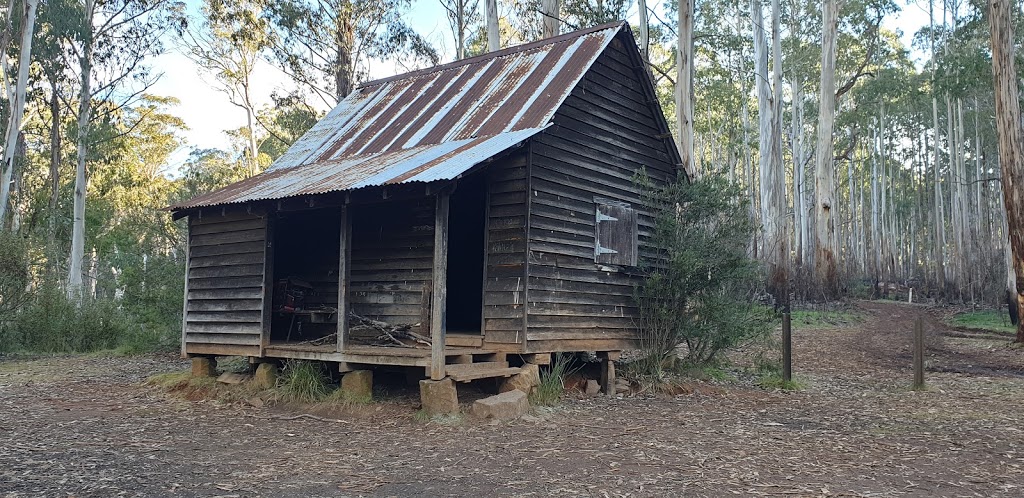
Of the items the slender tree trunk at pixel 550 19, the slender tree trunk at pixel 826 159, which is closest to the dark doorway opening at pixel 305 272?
the slender tree trunk at pixel 550 19

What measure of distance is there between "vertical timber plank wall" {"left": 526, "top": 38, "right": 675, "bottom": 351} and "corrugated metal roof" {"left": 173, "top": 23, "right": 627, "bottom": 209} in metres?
0.52

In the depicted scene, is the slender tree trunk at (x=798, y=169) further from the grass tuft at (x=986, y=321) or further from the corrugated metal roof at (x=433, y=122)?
the corrugated metal roof at (x=433, y=122)

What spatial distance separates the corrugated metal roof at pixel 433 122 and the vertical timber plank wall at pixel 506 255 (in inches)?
23.3

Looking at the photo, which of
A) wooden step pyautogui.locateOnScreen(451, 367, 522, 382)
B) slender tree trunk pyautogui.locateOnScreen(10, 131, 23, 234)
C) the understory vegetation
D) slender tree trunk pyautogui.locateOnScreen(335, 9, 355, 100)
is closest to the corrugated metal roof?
wooden step pyautogui.locateOnScreen(451, 367, 522, 382)

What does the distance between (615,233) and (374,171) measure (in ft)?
12.6

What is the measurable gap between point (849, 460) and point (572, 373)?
17.4 feet

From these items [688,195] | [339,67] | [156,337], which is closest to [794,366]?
[688,195]

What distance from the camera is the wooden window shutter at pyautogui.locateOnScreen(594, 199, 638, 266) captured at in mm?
11731

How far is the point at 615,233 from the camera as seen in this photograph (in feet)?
39.5

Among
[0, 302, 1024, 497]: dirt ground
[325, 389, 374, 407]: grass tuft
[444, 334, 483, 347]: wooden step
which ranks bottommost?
[0, 302, 1024, 497]: dirt ground

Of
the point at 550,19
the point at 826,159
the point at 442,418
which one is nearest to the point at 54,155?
the point at 550,19

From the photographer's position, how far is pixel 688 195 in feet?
40.5

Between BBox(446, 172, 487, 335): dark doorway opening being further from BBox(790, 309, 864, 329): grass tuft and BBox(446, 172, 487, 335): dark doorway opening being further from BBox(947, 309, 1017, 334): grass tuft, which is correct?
BBox(947, 309, 1017, 334): grass tuft

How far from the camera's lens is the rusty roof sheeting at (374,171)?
9.24 meters
